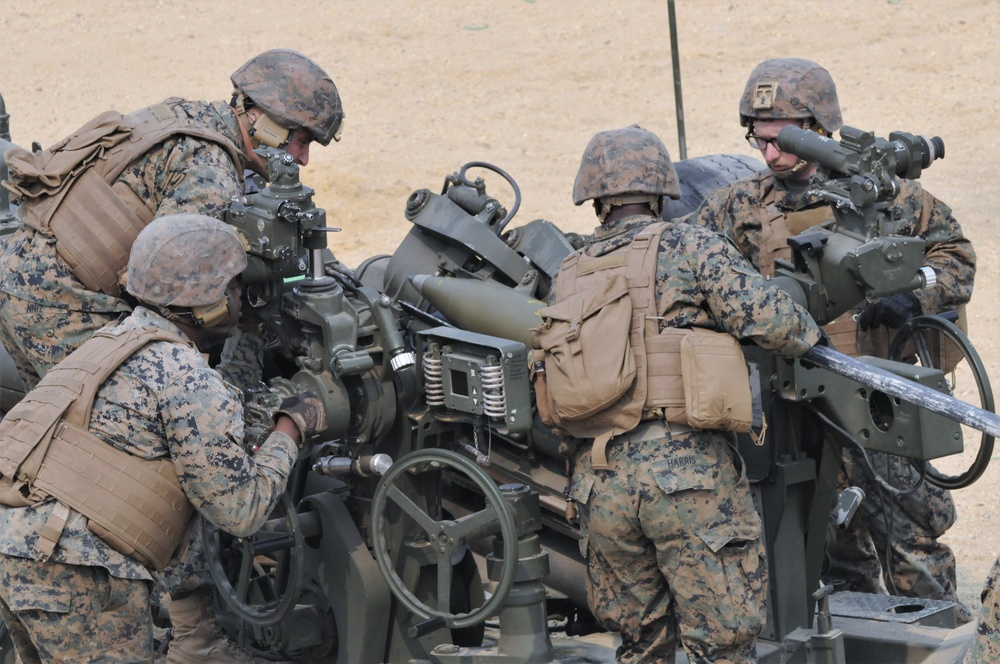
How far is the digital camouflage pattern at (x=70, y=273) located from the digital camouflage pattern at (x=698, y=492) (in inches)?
67.6

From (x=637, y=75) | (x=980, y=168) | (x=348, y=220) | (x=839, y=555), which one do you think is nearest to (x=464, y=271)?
(x=839, y=555)

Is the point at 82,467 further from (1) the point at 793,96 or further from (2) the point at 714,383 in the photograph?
(1) the point at 793,96

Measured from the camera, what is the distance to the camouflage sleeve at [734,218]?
630cm

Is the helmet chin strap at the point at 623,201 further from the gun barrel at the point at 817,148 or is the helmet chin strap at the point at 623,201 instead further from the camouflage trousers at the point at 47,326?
the camouflage trousers at the point at 47,326

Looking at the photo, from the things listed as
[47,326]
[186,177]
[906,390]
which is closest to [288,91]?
[186,177]

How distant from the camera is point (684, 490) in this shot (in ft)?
16.7

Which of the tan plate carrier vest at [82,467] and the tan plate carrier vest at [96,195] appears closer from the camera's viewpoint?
the tan plate carrier vest at [82,467]

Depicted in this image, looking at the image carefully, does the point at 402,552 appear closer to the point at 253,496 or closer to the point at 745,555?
the point at 253,496

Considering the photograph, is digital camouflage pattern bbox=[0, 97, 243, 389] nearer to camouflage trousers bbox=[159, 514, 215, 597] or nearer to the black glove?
camouflage trousers bbox=[159, 514, 215, 597]

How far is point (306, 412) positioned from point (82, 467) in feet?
2.85

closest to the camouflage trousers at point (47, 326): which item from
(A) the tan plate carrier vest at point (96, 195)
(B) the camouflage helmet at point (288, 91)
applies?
(A) the tan plate carrier vest at point (96, 195)

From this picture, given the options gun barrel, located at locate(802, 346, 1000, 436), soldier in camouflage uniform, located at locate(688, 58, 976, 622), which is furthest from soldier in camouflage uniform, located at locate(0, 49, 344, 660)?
gun barrel, located at locate(802, 346, 1000, 436)

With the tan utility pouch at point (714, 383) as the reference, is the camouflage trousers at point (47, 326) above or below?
above

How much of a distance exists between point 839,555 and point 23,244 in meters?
3.51
